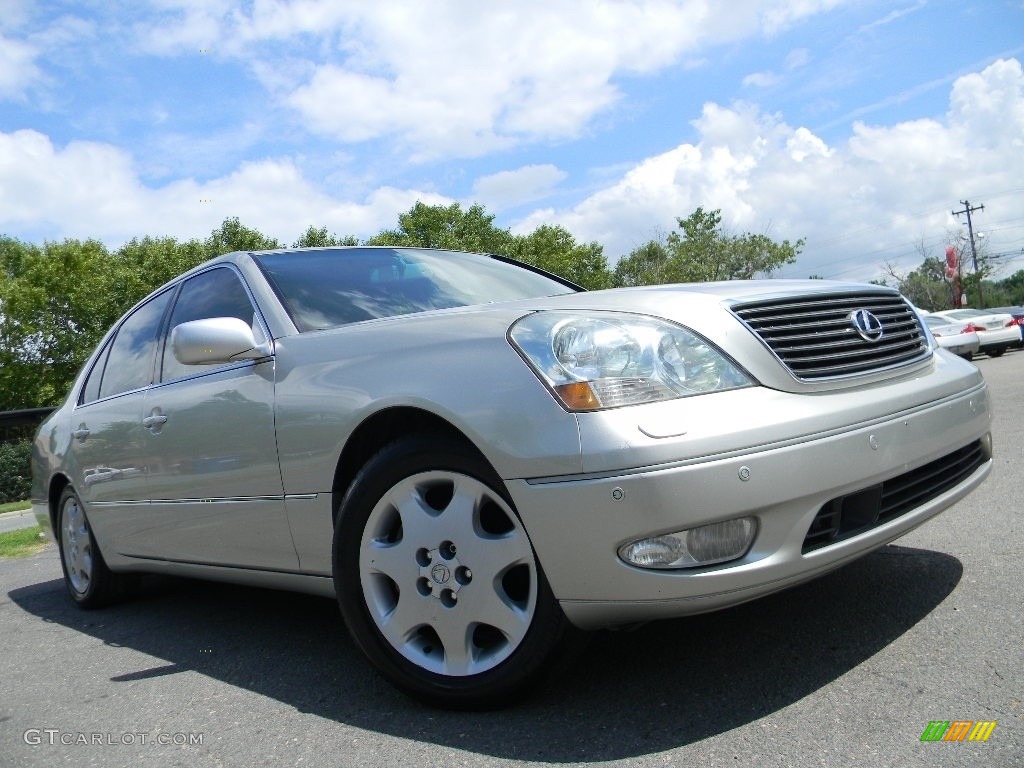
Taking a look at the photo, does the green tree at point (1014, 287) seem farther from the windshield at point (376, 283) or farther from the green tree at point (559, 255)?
the windshield at point (376, 283)

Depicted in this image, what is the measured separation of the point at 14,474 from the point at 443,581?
1063 inches

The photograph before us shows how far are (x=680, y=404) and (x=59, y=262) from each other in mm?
35603

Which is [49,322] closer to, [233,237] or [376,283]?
[233,237]

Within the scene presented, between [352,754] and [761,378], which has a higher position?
[761,378]

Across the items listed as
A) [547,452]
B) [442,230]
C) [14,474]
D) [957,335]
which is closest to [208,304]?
[547,452]

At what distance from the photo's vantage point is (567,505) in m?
A: 2.28

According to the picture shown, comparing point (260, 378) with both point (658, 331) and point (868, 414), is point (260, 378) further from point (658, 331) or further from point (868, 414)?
point (868, 414)

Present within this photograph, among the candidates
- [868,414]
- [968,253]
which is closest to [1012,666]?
[868,414]

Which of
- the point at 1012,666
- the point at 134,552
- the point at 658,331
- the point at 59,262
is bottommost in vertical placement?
the point at 1012,666

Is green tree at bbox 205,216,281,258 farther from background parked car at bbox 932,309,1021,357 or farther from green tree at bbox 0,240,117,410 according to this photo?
background parked car at bbox 932,309,1021,357

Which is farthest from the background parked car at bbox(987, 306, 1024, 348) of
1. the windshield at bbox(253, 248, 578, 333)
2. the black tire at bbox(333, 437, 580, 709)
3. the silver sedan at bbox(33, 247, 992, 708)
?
the black tire at bbox(333, 437, 580, 709)

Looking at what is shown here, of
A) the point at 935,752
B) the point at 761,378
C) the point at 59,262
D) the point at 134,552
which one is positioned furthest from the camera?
the point at 59,262

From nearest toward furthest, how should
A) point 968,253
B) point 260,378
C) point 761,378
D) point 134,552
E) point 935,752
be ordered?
1. point 935,752
2. point 761,378
3. point 260,378
4. point 134,552
5. point 968,253

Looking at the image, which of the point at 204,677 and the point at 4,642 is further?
the point at 4,642
